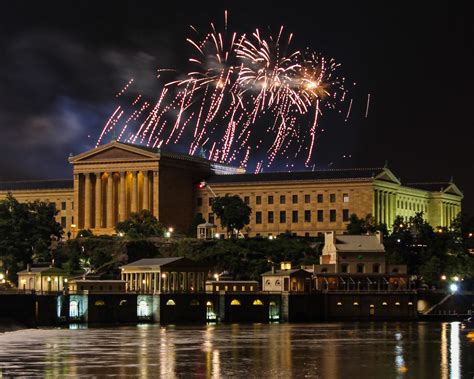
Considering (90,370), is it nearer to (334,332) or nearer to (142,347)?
(142,347)

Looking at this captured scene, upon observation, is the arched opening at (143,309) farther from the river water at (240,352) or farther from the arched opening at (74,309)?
the river water at (240,352)

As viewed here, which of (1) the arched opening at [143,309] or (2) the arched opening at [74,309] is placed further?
(1) the arched opening at [143,309]

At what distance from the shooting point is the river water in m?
112

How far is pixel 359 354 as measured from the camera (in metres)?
128

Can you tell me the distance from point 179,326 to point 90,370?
6475 cm

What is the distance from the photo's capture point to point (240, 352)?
12912 cm

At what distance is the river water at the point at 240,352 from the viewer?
112 meters

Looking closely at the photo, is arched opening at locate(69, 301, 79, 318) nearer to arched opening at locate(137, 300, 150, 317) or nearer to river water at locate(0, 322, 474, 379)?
arched opening at locate(137, 300, 150, 317)

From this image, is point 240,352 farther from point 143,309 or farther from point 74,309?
point 143,309

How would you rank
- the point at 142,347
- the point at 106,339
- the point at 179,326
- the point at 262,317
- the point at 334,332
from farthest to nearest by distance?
the point at 262,317, the point at 179,326, the point at 334,332, the point at 106,339, the point at 142,347

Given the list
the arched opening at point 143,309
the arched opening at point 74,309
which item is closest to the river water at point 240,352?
the arched opening at point 74,309

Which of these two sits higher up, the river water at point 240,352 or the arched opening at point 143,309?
the arched opening at point 143,309

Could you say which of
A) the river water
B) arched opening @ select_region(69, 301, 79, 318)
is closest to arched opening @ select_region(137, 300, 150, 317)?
arched opening @ select_region(69, 301, 79, 318)

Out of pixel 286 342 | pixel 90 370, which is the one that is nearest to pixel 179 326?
pixel 286 342
